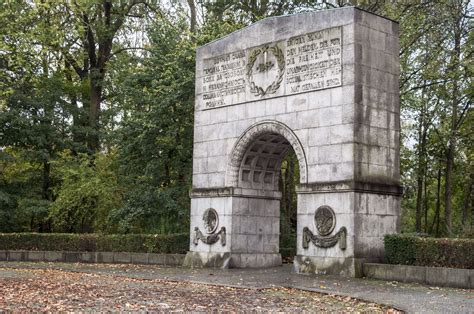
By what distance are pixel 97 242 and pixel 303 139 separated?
9.20 meters

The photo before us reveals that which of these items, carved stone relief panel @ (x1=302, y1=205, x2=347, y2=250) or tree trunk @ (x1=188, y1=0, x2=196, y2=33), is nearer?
carved stone relief panel @ (x1=302, y1=205, x2=347, y2=250)

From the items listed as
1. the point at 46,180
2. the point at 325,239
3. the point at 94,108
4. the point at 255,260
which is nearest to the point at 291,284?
the point at 325,239

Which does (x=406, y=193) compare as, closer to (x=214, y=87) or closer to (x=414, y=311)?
(x=214, y=87)

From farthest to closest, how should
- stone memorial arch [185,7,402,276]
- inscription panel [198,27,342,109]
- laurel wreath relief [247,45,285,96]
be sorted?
laurel wreath relief [247,45,285,96] → inscription panel [198,27,342,109] → stone memorial arch [185,7,402,276]

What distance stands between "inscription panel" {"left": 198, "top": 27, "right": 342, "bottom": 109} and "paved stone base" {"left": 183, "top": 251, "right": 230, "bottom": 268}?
4649 mm

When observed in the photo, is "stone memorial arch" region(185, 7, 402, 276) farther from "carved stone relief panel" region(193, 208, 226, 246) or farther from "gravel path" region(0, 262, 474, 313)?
"gravel path" region(0, 262, 474, 313)

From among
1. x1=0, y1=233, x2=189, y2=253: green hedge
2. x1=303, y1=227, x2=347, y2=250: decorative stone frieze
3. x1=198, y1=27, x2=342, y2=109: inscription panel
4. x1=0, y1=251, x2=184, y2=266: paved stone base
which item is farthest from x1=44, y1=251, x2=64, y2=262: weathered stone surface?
x1=303, y1=227, x2=347, y2=250: decorative stone frieze

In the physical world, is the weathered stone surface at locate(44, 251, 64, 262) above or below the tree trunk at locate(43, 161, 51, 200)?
below

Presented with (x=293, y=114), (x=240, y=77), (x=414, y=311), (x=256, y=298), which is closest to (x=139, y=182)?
(x=240, y=77)

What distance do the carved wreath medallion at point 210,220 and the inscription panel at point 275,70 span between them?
11.0 ft

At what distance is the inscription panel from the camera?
60.0 feet

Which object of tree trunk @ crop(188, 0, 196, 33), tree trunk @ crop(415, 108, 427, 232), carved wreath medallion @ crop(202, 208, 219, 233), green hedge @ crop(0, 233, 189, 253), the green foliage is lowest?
green hedge @ crop(0, 233, 189, 253)

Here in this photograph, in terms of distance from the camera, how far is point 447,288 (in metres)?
14.7

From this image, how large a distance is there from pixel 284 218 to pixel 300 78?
811 centimetres
